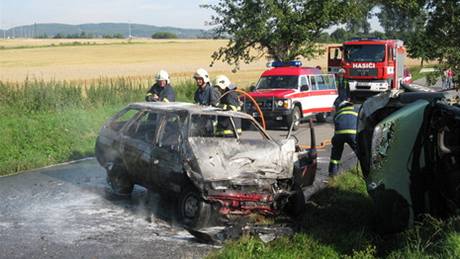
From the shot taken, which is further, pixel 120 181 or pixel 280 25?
pixel 280 25

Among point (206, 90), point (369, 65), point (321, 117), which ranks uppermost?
point (369, 65)

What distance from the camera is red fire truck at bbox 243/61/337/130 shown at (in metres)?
17.4

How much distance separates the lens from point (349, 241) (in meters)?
6.07

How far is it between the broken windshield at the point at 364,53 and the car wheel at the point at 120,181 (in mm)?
20261

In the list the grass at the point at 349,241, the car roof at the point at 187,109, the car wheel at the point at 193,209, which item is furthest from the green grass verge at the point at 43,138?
the grass at the point at 349,241

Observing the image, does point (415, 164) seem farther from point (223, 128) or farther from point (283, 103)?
point (283, 103)

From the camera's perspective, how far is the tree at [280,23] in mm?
24703

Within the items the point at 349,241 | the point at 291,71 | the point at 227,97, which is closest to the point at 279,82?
the point at 291,71

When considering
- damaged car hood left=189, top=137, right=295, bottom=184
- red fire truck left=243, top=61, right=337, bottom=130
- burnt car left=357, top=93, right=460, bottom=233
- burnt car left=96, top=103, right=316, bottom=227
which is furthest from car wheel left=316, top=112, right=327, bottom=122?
burnt car left=357, top=93, right=460, bottom=233

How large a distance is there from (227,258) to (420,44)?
9.91m

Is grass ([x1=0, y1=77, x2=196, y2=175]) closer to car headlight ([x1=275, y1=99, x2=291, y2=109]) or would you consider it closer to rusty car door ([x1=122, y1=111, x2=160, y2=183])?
rusty car door ([x1=122, y1=111, x2=160, y2=183])

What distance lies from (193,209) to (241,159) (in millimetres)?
834

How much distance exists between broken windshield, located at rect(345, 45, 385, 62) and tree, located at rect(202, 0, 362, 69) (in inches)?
66.9

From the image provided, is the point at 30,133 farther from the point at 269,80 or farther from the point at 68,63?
the point at 68,63
